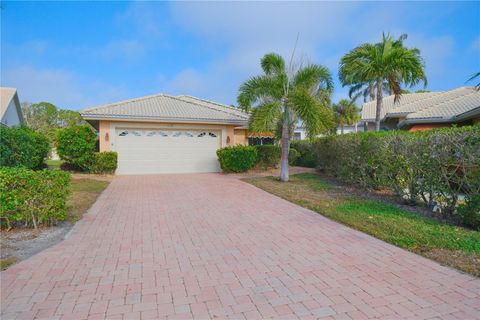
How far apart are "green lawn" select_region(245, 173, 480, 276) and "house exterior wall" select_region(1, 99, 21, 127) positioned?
22517 mm

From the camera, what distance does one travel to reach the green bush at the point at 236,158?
593 inches

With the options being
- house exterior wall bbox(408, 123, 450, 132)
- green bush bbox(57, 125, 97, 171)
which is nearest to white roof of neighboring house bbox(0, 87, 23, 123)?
green bush bbox(57, 125, 97, 171)

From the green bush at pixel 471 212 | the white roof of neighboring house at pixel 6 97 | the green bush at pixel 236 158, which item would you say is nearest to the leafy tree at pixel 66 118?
the white roof of neighboring house at pixel 6 97

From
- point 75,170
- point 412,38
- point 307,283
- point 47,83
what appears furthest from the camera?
point 47,83

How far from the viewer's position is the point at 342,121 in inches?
1325

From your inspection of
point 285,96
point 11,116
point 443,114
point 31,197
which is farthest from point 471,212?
point 11,116

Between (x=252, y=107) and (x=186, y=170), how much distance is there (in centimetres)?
607

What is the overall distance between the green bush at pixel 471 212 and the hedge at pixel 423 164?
2cm

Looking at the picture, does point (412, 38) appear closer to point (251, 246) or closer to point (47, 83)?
point (251, 246)

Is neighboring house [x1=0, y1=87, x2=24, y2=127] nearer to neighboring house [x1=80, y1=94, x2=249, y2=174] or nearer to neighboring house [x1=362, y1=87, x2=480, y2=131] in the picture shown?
neighboring house [x1=80, y1=94, x2=249, y2=174]

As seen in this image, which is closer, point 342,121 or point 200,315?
point 200,315

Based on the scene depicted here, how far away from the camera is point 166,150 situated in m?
15.6

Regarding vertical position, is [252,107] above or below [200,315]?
above

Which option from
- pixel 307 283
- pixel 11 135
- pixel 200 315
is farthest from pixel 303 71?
pixel 11 135
